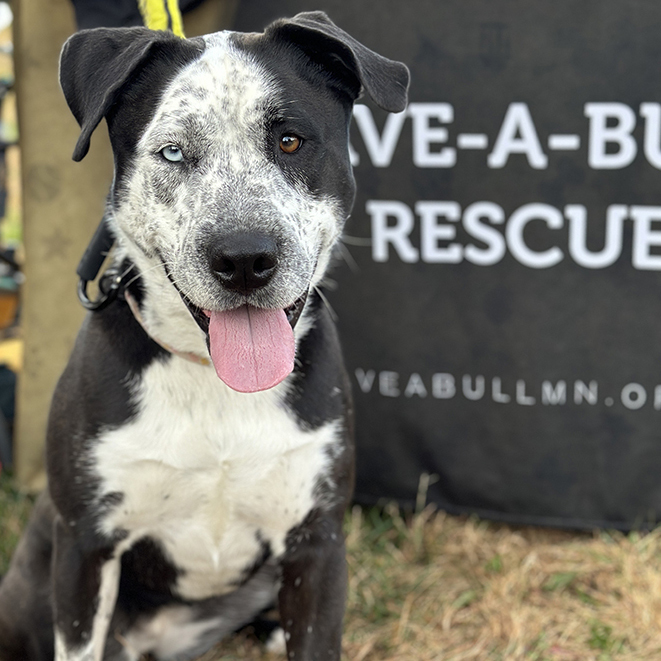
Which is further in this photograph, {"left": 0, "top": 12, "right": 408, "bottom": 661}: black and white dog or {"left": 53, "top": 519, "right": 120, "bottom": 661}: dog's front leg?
{"left": 53, "top": 519, "right": 120, "bottom": 661}: dog's front leg

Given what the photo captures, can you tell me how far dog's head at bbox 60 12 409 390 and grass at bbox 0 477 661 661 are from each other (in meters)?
1.13

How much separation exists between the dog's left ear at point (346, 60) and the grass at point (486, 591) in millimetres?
1442

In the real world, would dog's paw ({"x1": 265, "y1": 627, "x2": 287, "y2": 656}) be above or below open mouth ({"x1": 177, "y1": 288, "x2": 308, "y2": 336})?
below

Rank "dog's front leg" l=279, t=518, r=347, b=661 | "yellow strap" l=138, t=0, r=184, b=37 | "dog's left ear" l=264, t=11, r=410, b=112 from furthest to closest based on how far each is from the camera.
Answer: "yellow strap" l=138, t=0, r=184, b=37, "dog's front leg" l=279, t=518, r=347, b=661, "dog's left ear" l=264, t=11, r=410, b=112

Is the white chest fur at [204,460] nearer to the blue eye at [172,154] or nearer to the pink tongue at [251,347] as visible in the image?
the pink tongue at [251,347]

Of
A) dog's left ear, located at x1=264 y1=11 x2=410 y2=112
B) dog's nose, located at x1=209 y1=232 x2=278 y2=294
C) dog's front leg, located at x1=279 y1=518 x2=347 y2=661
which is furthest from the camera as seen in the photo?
dog's front leg, located at x1=279 y1=518 x2=347 y2=661

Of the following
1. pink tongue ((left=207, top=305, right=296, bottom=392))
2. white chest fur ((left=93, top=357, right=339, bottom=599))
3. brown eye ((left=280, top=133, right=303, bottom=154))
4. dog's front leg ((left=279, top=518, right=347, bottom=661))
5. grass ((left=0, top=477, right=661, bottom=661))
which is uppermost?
brown eye ((left=280, top=133, right=303, bottom=154))

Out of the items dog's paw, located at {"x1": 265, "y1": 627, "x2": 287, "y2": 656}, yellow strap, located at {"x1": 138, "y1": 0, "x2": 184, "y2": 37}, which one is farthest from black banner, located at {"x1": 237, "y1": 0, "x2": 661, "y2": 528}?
dog's paw, located at {"x1": 265, "y1": 627, "x2": 287, "y2": 656}

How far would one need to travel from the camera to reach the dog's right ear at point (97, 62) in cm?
158

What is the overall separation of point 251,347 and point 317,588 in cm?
61

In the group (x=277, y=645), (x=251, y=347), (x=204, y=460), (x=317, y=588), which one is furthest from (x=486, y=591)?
(x=251, y=347)

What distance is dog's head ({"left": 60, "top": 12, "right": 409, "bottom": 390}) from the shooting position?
5.10ft

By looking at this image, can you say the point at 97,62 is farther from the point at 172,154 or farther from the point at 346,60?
the point at 346,60

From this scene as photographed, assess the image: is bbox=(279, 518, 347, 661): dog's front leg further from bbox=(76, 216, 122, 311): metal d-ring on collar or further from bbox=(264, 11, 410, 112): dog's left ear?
bbox=(264, 11, 410, 112): dog's left ear
